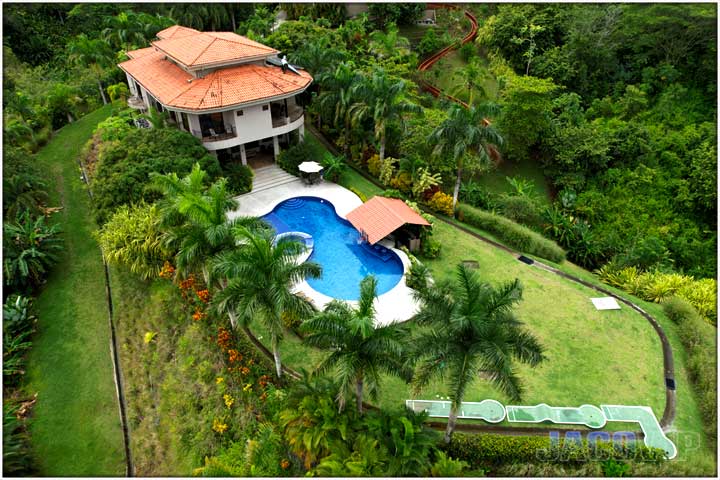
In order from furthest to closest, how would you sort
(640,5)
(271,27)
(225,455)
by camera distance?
(271,27) → (640,5) → (225,455)

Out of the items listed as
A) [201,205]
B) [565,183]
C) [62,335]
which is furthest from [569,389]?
[62,335]

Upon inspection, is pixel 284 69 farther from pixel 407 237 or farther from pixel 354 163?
pixel 407 237

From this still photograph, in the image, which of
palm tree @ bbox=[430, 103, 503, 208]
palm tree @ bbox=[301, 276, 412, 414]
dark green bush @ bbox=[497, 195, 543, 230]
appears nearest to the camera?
palm tree @ bbox=[301, 276, 412, 414]

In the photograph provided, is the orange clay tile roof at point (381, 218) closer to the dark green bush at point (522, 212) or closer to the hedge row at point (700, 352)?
the dark green bush at point (522, 212)

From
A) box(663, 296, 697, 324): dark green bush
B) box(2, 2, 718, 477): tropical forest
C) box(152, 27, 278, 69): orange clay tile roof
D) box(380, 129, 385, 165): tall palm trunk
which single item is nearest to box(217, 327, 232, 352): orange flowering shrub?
box(2, 2, 718, 477): tropical forest

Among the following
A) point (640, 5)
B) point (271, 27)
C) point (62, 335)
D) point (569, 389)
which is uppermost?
point (640, 5)

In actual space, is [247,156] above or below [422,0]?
below

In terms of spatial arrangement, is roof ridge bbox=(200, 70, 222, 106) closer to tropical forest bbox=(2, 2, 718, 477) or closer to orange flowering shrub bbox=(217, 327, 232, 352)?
tropical forest bbox=(2, 2, 718, 477)
